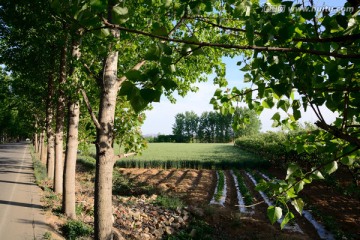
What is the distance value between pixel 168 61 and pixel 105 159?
4262 millimetres

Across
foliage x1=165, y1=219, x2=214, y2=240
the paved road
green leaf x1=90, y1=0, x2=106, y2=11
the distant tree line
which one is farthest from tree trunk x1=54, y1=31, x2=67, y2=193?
the distant tree line

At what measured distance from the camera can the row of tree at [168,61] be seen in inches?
51.7

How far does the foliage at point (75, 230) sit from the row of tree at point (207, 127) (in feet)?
372

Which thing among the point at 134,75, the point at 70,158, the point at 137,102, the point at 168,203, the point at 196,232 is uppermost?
the point at 134,75

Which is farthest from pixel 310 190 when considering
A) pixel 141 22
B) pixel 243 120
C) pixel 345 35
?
pixel 345 35

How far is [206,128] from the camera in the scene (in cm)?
14238

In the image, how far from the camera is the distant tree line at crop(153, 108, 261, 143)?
12225cm

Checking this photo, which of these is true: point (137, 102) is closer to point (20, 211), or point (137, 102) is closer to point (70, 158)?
point (70, 158)

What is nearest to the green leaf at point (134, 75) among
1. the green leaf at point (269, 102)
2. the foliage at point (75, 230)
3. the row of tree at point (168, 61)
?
the row of tree at point (168, 61)

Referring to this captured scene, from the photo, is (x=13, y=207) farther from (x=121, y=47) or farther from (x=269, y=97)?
(x=269, y=97)

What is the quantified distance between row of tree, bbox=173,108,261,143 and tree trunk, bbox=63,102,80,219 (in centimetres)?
11249

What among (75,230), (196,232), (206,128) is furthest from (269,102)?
(206,128)

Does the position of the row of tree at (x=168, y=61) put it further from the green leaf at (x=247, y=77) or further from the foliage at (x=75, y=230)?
the foliage at (x=75, y=230)

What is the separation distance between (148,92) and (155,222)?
9611 millimetres
